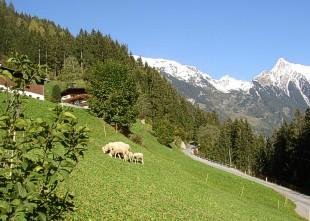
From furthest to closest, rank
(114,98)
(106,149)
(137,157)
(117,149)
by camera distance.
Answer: (114,98) < (137,157) < (106,149) < (117,149)

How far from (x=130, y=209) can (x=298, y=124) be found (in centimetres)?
12559

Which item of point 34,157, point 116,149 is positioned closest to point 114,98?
point 116,149

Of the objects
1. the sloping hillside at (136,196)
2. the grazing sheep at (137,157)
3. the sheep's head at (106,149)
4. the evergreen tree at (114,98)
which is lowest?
the sloping hillside at (136,196)

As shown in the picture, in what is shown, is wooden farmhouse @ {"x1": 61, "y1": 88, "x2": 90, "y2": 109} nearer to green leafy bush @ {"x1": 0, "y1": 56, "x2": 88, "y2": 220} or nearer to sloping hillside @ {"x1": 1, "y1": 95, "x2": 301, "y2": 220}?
sloping hillside @ {"x1": 1, "y1": 95, "x2": 301, "y2": 220}

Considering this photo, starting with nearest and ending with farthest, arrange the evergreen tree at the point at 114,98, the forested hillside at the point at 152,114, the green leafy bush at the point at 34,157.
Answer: the green leafy bush at the point at 34,157
the evergreen tree at the point at 114,98
the forested hillside at the point at 152,114

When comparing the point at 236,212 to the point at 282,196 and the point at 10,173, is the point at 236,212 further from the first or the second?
the point at 282,196

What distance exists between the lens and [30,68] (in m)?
8.88

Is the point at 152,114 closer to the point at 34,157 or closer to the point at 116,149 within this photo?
the point at 116,149

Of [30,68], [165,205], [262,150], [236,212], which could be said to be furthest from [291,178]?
[30,68]

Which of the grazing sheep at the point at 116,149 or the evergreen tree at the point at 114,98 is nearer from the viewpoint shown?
the grazing sheep at the point at 116,149

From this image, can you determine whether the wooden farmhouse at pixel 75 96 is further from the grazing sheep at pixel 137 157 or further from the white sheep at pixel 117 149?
the white sheep at pixel 117 149

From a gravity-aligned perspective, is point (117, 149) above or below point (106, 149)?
above

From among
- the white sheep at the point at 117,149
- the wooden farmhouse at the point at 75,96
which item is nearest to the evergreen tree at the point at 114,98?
the white sheep at the point at 117,149

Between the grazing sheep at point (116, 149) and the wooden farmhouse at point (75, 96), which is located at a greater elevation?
the wooden farmhouse at point (75, 96)
